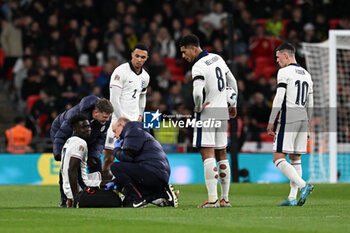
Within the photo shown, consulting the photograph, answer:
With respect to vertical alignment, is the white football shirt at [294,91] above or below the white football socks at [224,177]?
above

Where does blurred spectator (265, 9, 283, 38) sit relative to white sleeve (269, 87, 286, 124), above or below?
above

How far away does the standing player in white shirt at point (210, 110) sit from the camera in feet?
33.4

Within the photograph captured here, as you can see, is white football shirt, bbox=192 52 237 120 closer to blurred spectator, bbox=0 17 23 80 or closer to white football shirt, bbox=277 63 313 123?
white football shirt, bbox=277 63 313 123

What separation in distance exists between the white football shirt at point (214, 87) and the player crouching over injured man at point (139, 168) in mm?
829

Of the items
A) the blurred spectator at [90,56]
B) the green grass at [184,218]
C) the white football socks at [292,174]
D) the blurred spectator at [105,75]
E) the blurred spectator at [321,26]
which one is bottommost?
the green grass at [184,218]

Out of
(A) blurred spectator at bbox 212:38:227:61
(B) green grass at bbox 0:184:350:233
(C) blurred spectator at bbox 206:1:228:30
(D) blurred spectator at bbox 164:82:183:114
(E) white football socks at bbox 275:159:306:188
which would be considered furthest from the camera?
(C) blurred spectator at bbox 206:1:228:30

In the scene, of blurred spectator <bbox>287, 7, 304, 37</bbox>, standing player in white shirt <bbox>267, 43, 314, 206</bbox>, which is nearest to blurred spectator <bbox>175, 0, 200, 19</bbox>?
blurred spectator <bbox>287, 7, 304, 37</bbox>

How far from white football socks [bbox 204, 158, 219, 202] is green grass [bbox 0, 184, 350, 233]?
379 mm

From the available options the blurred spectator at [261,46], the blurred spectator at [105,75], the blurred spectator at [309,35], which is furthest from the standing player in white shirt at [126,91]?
the blurred spectator at [309,35]

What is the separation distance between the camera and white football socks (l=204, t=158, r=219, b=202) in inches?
401

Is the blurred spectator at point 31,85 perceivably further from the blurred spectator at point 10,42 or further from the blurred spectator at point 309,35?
the blurred spectator at point 309,35

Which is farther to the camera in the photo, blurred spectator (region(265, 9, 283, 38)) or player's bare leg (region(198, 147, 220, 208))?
blurred spectator (region(265, 9, 283, 38))

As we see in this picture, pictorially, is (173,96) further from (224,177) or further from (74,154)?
(74,154)

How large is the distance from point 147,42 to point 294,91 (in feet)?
41.9
